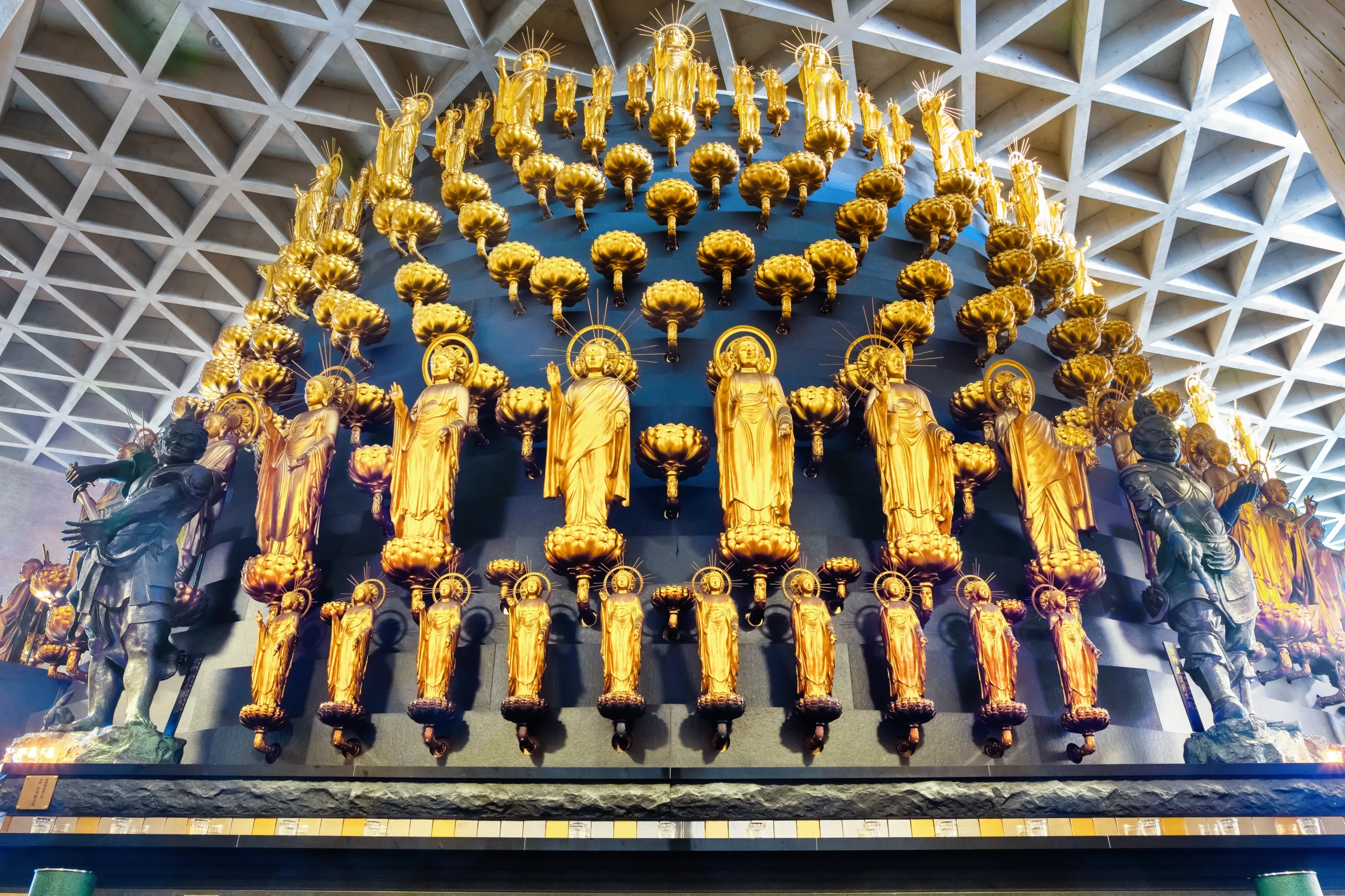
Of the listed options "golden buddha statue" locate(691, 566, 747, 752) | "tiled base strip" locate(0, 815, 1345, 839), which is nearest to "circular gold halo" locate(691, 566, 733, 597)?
"golden buddha statue" locate(691, 566, 747, 752)

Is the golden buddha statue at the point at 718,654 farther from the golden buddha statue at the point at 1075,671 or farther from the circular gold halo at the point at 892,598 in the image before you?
the golden buddha statue at the point at 1075,671

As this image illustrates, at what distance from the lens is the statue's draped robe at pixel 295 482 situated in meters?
6.41

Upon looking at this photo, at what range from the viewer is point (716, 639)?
5371 mm

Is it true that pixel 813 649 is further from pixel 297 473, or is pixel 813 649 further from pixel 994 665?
pixel 297 473

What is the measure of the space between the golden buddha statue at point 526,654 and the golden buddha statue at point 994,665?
269 cm

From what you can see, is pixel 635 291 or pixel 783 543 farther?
pixel 635 291

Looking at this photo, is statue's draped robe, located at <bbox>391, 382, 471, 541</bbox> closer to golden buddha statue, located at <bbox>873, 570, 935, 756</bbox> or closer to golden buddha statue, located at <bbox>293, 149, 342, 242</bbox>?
golden buddha statue, located at <bbox>873, 570, 935, 756</bbox>

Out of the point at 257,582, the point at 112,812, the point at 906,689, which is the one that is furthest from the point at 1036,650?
the point at 112,812

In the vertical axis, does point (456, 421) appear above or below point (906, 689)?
above

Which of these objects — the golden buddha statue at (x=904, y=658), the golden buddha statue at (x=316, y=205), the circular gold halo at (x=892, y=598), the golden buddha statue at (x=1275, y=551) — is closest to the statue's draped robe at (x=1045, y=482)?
the circular gold halo at (x=892, y=598)

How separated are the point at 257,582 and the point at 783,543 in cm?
358

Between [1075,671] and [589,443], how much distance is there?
339 centimetres

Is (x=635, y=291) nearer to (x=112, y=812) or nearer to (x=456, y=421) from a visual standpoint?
(x=456, y=421)

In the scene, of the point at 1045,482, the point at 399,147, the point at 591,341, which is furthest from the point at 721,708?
the point at 399,147
